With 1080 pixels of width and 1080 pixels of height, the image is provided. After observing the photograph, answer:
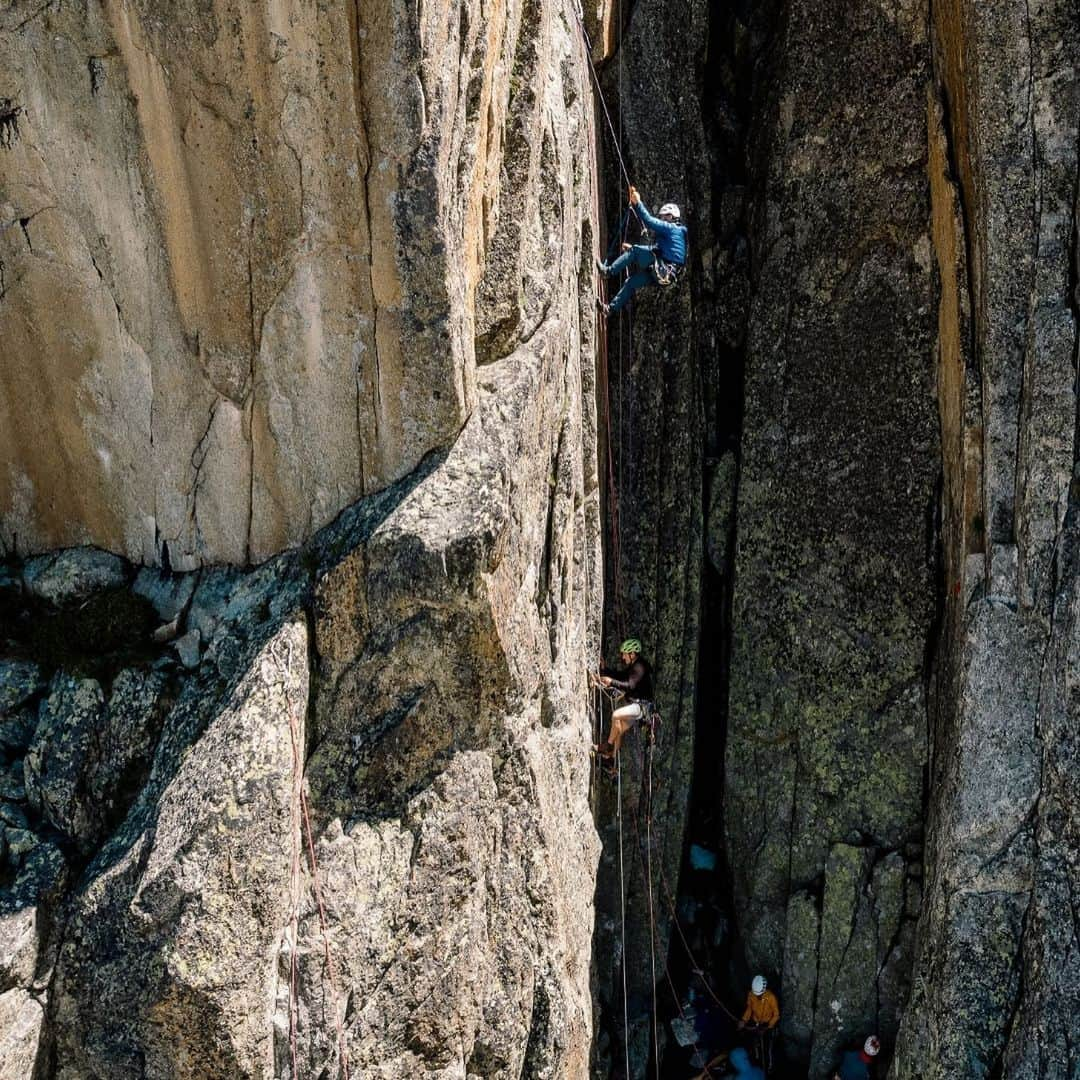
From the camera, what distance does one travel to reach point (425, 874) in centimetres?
918

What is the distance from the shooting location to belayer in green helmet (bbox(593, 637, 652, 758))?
13406 mm

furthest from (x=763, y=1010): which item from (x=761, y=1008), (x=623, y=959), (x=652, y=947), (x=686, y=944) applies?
(x=623, y=959)

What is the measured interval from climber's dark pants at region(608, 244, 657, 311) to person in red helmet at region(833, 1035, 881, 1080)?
25.9 feet

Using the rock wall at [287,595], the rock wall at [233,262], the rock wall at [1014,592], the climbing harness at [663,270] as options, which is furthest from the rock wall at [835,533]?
the rock wall at [233,262]

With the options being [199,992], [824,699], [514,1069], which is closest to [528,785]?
[514,1069]

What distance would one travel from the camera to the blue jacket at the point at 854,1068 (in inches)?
538

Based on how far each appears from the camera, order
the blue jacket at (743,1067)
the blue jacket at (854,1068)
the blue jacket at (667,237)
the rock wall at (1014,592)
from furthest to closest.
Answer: the blue jacket at (743,1067) → the blue jacket at (854,1068) → the blue jacket at (667,237) → the rock wall at (1014,592)

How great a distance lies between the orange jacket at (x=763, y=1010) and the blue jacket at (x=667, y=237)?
7646 millimetres

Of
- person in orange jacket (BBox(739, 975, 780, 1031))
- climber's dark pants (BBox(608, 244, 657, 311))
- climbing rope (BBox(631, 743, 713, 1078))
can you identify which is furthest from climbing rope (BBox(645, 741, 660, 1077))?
climber's dark pants (BBox(608, 244, 657, 311))

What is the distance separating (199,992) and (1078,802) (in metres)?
7.04

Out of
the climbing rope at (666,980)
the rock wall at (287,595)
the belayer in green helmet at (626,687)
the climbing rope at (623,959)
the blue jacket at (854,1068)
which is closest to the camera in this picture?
the rock wall at (287,595)

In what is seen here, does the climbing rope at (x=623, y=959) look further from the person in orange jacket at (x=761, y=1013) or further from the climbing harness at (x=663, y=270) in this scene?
the climbing harness at (x=663, y=270)

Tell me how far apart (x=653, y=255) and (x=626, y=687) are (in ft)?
14.3

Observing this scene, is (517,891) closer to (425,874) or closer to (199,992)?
(425,874)
